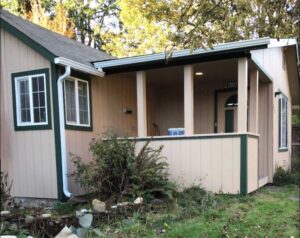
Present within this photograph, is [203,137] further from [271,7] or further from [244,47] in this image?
[271,7]

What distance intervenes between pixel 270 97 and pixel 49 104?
206 inches

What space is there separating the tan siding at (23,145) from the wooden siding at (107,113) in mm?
424

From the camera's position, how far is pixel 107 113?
25.6ft

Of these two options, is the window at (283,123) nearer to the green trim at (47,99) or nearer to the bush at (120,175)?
the bush at (120,175)

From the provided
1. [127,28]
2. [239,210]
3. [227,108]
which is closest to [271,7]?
[239,210]

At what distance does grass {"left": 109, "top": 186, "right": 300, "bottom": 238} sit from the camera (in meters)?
3.92

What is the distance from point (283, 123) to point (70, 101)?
6419 mm

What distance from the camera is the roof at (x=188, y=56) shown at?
582 centimetres

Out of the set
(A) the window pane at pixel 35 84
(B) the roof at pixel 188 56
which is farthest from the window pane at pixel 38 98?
(B) the roof at pixel 188 56

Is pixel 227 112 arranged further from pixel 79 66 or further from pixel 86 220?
pixel 86 220

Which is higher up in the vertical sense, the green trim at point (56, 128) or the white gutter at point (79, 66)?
the white gutter at point (79, 66)

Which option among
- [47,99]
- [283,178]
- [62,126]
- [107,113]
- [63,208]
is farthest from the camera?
[283,178]

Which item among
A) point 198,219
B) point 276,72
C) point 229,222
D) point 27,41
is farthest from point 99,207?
point 276,72

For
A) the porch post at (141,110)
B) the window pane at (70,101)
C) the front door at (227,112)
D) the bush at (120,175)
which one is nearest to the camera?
the bush at (120,175)
